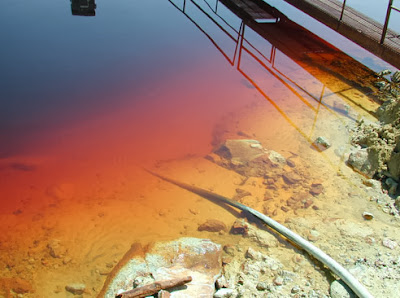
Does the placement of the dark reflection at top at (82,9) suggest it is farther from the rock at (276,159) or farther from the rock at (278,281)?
the rock at (278,281)

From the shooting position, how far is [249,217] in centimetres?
430

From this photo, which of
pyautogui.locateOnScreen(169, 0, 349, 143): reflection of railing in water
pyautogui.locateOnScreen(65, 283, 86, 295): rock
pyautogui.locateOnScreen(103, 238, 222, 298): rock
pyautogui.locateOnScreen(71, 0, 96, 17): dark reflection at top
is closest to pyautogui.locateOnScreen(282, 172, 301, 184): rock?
pyautogui.locateOnScreen(169, 0, 349, 143): reflection of railing in water

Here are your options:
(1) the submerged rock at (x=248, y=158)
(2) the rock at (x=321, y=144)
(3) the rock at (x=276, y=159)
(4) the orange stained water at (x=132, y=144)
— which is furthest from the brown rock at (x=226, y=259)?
(2) the rock at (x=321, y=144)

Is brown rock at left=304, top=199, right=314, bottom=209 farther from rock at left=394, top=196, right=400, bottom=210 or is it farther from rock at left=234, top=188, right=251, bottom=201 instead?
rock at left=394, top=196, right=400, bottom=210

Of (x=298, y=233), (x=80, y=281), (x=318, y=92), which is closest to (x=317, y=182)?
(x=298, y=233)

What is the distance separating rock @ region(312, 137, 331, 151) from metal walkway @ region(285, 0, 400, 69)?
242cm

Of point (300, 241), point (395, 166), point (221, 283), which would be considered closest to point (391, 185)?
point (395, 166)

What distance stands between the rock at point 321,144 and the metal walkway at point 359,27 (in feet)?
7.95

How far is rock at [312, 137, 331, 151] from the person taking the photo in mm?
5391

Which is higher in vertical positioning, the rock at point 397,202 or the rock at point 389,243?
the rock at point 397,202

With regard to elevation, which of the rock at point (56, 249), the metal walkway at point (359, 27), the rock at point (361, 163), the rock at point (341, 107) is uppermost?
Answer: the metal walkway at point (359, 27)

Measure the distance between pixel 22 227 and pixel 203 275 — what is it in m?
2.22

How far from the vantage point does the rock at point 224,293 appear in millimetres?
3206

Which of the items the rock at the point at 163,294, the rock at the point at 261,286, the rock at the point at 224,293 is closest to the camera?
the rock at the point at 163,294
